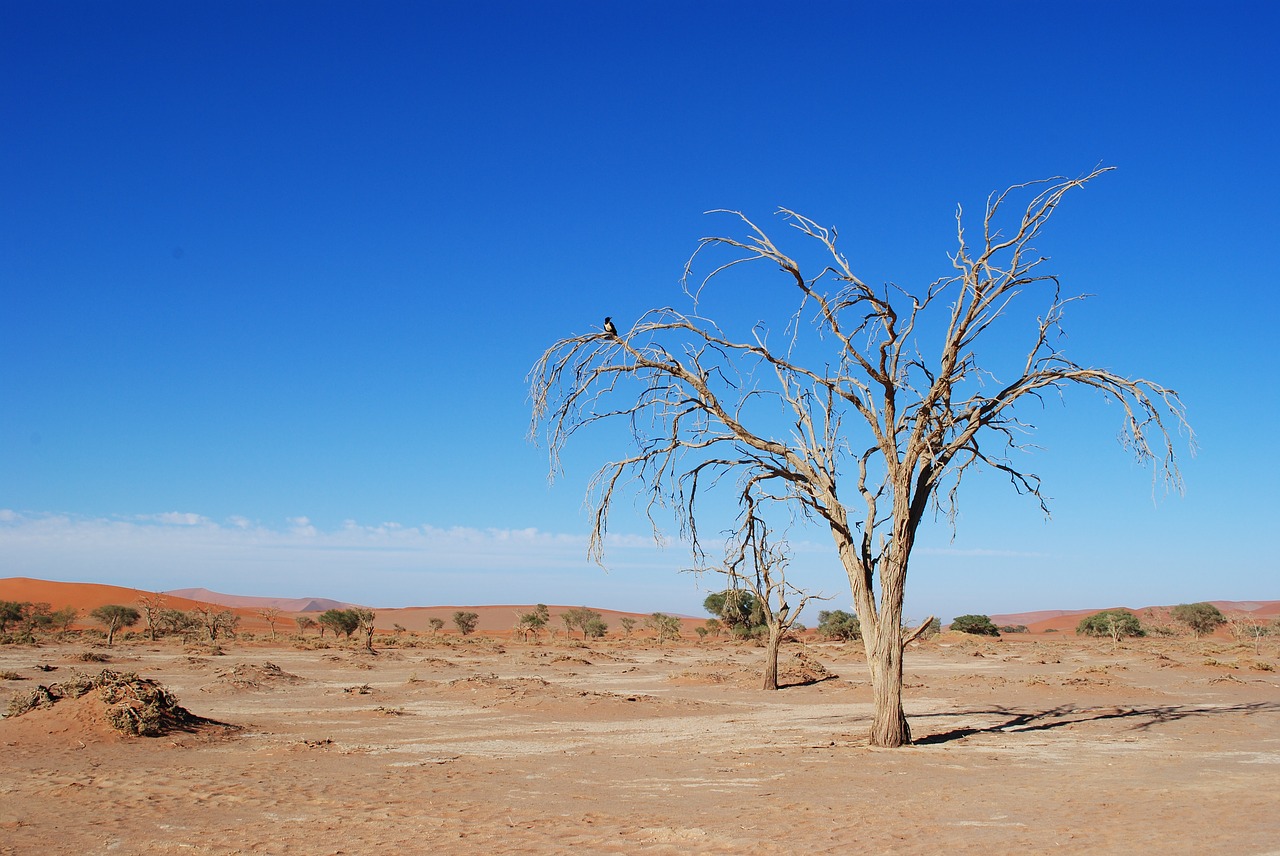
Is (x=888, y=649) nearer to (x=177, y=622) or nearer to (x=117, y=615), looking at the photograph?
(x=117, y=615)

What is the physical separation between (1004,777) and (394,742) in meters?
9.36

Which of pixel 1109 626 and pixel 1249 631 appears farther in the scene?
pixel 1109 626

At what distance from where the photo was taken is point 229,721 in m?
17.2

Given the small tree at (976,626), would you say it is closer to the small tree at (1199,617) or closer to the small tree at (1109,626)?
the small tree at (1109,626)

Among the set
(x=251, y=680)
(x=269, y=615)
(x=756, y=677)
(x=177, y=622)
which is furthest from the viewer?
(x=269, y=615)

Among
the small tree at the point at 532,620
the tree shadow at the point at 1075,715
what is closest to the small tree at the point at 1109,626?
the small tree at the point at 532,620

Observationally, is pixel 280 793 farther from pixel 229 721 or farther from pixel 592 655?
pixel 592 655

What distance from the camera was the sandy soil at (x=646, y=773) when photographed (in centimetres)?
802

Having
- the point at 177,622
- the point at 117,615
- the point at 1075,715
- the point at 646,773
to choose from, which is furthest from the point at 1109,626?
the point at 117,615

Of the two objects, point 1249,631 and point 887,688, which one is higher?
point 887,688

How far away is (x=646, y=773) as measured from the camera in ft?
38.5

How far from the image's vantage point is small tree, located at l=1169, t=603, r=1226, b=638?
6284 cm

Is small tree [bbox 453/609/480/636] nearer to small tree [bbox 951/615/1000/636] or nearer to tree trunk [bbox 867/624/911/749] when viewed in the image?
small tree [bbox 951/615/1000/636]

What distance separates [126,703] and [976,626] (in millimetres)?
66877
